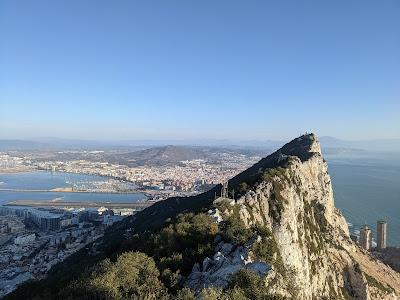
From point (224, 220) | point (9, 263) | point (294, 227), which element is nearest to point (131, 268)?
point (224, 220)

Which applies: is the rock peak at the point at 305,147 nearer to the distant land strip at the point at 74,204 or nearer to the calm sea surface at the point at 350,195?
the calm sea surface at the point at 350,195

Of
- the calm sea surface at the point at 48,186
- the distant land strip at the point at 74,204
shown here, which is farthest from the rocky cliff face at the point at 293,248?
the calm sea surface at the point at 48,186

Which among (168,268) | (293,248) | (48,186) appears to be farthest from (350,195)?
(168,268)

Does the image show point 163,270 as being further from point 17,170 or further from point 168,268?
point 17,170

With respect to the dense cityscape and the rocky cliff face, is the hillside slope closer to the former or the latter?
the rocky cliff face

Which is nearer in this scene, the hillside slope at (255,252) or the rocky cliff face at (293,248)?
the hillside slope at (255,252)

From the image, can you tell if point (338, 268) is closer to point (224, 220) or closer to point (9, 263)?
point (224, 220)
